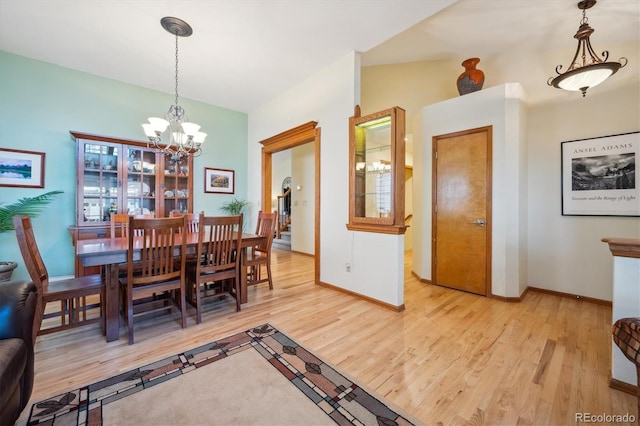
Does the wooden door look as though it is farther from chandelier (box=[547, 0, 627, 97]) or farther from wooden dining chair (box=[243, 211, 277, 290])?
wooden dining chair (box=[243, 211, 277, 290])

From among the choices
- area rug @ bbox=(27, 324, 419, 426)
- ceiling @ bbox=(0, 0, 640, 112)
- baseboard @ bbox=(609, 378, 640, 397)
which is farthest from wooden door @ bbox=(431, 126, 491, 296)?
area rug @ bbox=(27, 324, 419, 426)

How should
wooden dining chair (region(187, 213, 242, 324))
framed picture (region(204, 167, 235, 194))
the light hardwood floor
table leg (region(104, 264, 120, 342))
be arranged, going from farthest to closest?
framed picture (region(204, 167, 235, 194)) < wooden dining chair (region(187, 213, 242, 324)) < table leg (region(104, 264, 120, 342)) < the light hardwood floor

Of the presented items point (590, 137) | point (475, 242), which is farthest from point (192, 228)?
point (590, 137)

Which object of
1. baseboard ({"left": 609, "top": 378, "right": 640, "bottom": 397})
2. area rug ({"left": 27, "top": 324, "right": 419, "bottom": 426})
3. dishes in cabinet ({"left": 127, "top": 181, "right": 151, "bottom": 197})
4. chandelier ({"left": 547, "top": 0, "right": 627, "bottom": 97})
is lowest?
area rug ({"left": 27, "top": 324, "right": 419, "bottom": 426})

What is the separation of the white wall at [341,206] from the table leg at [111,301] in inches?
90.1

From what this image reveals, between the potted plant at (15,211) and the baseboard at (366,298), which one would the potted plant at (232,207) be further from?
the baseboard at (366,298)

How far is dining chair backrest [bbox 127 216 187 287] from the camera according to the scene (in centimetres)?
201

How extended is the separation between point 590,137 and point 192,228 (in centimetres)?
515

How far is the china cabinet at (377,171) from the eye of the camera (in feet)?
9.03

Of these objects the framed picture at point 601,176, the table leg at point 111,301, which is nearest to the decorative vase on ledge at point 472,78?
the framed picture at point 601,176

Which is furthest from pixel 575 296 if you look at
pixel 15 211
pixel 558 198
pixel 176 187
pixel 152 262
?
pixel 15 211

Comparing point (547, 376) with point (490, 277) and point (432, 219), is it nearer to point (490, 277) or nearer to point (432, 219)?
point (490, 277)

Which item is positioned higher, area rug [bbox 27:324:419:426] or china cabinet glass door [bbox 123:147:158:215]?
china cabinet glass door [bbox 123:147:158:215]

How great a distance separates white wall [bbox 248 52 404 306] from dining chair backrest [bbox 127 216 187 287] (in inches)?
Result: 72.8
